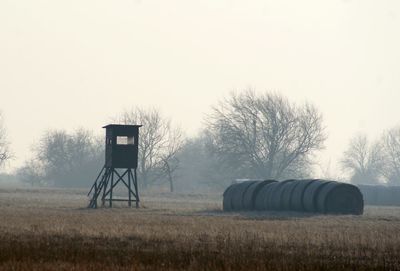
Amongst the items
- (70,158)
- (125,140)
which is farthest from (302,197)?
(70,158)

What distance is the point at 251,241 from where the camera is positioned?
Result: 77.6 ft

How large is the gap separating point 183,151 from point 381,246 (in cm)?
11496

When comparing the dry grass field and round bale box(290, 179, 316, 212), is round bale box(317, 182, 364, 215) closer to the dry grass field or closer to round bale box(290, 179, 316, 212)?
round bale box(290, 179, 316, 212)

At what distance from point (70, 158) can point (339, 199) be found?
3224 inches

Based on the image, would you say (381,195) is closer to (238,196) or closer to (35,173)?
(238,196)

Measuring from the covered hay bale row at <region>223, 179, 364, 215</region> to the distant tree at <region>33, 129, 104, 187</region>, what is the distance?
2809 inches

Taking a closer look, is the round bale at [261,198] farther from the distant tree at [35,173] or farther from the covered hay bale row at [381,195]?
the distant tree at [35,173]

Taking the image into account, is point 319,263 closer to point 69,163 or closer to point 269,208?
point 269,208

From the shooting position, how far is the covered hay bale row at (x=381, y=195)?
2837 inches

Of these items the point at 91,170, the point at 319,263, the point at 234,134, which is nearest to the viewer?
the point at 319,263

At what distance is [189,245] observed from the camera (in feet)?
73.2

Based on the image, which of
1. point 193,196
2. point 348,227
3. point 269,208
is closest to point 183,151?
point 193,196

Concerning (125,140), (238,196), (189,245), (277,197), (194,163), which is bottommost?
(189,245)

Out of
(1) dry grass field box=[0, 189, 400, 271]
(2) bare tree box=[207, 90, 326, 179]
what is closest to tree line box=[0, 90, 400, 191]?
(2) bare tree box=[207, 90, 326, 179]
